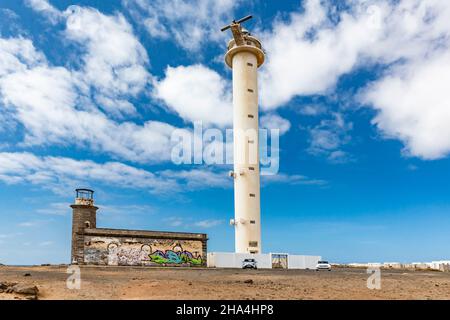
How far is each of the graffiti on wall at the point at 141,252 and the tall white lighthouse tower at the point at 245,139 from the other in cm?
602

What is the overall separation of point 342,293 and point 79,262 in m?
35.8

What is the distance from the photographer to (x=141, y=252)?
46062 mm

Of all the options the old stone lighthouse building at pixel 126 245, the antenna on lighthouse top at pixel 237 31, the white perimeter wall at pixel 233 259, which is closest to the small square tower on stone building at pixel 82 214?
the old stone lighthouse building at pixel 126 245

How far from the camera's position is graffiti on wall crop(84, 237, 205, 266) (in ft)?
145

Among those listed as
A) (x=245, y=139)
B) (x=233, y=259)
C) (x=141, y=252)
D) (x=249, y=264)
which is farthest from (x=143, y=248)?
(x=245, y=139)

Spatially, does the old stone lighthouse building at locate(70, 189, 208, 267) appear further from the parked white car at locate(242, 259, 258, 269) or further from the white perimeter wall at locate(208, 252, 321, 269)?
the parked white car at locate(242, 259, 258, 269)

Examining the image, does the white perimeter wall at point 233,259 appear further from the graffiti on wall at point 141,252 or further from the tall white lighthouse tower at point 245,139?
the graffiti on wall at point 141,252

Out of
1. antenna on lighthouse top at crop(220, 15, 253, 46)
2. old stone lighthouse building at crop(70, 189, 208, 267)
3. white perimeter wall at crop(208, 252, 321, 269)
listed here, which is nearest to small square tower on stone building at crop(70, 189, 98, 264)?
old stone lighthouse building at crop(70, 189, 208, 267)

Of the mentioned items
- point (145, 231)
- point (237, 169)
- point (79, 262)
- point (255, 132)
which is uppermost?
point (255, 132)

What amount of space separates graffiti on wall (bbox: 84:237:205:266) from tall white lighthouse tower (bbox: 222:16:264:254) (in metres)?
6.02

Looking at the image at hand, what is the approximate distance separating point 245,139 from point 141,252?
1801 centimetres

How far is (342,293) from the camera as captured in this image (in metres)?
14.6
